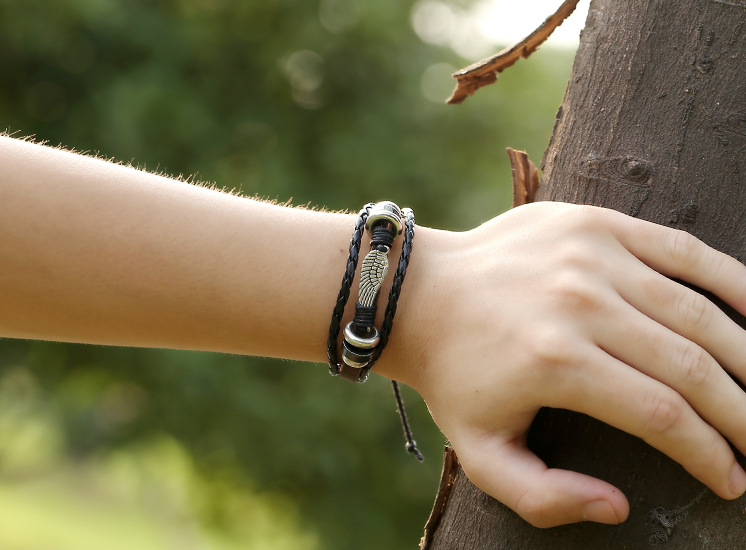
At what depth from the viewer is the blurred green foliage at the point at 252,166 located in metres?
6.23

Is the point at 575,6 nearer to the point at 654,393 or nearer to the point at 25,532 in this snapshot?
the point at 654,393

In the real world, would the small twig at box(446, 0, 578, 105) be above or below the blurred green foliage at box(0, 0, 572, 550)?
above

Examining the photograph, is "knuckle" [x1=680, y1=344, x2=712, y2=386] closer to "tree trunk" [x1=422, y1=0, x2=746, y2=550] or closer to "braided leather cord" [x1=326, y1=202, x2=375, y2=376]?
"tree trunk" [x1=422, y1=0, x2=746, y2=550]

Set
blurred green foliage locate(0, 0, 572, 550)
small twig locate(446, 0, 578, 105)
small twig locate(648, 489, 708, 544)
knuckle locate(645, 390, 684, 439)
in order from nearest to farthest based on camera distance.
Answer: knuckle locate(645, 390, 684, 439) → small twig locate(648, 489, 708, 544) → small twig locate(446, 0, 578, 105) → blurred green foliage locate(0, 0, 572, 550)

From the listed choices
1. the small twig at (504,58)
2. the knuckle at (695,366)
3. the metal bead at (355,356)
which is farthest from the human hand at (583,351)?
the small twig at (504,58)

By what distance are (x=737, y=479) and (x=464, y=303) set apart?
52 centimetres

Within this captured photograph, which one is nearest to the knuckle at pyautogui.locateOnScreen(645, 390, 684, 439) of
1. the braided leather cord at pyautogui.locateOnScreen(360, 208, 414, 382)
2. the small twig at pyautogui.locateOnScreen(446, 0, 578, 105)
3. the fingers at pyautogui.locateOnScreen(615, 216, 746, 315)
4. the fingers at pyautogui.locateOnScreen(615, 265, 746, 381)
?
the fingers at pyautogui.locateOnScreen(615, 265, 746, 381)

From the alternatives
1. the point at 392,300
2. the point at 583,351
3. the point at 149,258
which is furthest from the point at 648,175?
the point at 149,258

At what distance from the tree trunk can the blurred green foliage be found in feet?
16.5

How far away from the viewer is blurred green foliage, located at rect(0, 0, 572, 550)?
20.4ft

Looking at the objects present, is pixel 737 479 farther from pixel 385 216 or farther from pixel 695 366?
pixel 385 216

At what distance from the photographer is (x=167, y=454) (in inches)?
272

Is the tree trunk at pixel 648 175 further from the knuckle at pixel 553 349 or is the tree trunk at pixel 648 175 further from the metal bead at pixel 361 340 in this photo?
the metal bead at pixel 361 340

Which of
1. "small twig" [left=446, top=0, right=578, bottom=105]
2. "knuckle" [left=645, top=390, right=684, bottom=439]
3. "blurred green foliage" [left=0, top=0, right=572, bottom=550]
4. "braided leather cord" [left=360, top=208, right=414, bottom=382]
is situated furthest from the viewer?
"blurred green foliage" [left=0, top=0, right=572, bottom=550]
